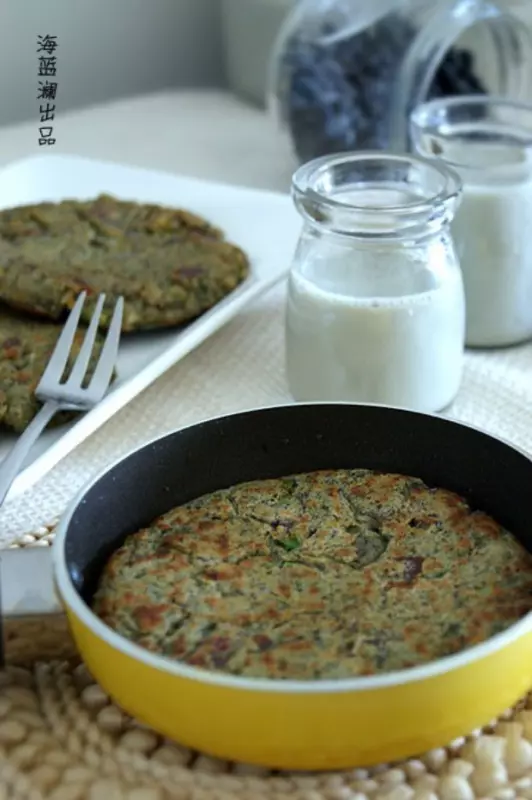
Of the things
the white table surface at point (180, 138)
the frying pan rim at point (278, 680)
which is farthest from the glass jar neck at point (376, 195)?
the white table surface at point (180, 138)

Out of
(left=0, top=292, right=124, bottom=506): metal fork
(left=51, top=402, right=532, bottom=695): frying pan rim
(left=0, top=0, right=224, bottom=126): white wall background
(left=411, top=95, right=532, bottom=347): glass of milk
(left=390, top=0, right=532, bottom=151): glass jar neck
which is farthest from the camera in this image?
(left=0, top=0, right=224, bottom=126): white wall background

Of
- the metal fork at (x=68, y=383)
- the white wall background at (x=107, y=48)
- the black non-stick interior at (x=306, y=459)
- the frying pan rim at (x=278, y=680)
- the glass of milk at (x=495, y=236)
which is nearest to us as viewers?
the frying pan rim at (x=278, y=680)

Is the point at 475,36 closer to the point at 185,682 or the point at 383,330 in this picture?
the point at 383,330

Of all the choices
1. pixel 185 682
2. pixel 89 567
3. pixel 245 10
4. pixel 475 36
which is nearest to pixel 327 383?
pixel 89 567

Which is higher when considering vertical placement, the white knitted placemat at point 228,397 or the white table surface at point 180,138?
the white knitted placemat at point 228,397

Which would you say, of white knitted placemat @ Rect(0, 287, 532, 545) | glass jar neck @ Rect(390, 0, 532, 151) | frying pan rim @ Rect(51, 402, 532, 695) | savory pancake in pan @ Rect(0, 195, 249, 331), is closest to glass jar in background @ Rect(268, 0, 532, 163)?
glass jar neck @ Rect(390, 0, 532, 151)

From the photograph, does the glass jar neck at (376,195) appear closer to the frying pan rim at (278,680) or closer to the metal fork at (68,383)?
the metal fork at (68,383)

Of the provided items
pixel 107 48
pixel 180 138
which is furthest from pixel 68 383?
pixel 107 48

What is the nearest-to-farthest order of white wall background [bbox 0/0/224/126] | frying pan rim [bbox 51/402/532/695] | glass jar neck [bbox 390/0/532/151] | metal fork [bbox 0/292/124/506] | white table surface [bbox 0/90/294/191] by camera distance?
frying pan rim [bbox 51/402/532/695]
metal fork [bbox 0/292/124/506]
glass jar neck [bbox 390/0/532/151]
white table surface [bbox 0/90/294/191]
white wall background [bbox 0/0/224/126]

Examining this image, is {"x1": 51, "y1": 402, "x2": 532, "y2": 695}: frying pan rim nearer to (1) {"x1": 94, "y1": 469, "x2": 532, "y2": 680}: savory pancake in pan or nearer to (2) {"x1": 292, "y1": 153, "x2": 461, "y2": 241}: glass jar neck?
(1) {"x1": 94, "y1": 469, "x2": 532, "y2": 680}: savory pancake in pan
